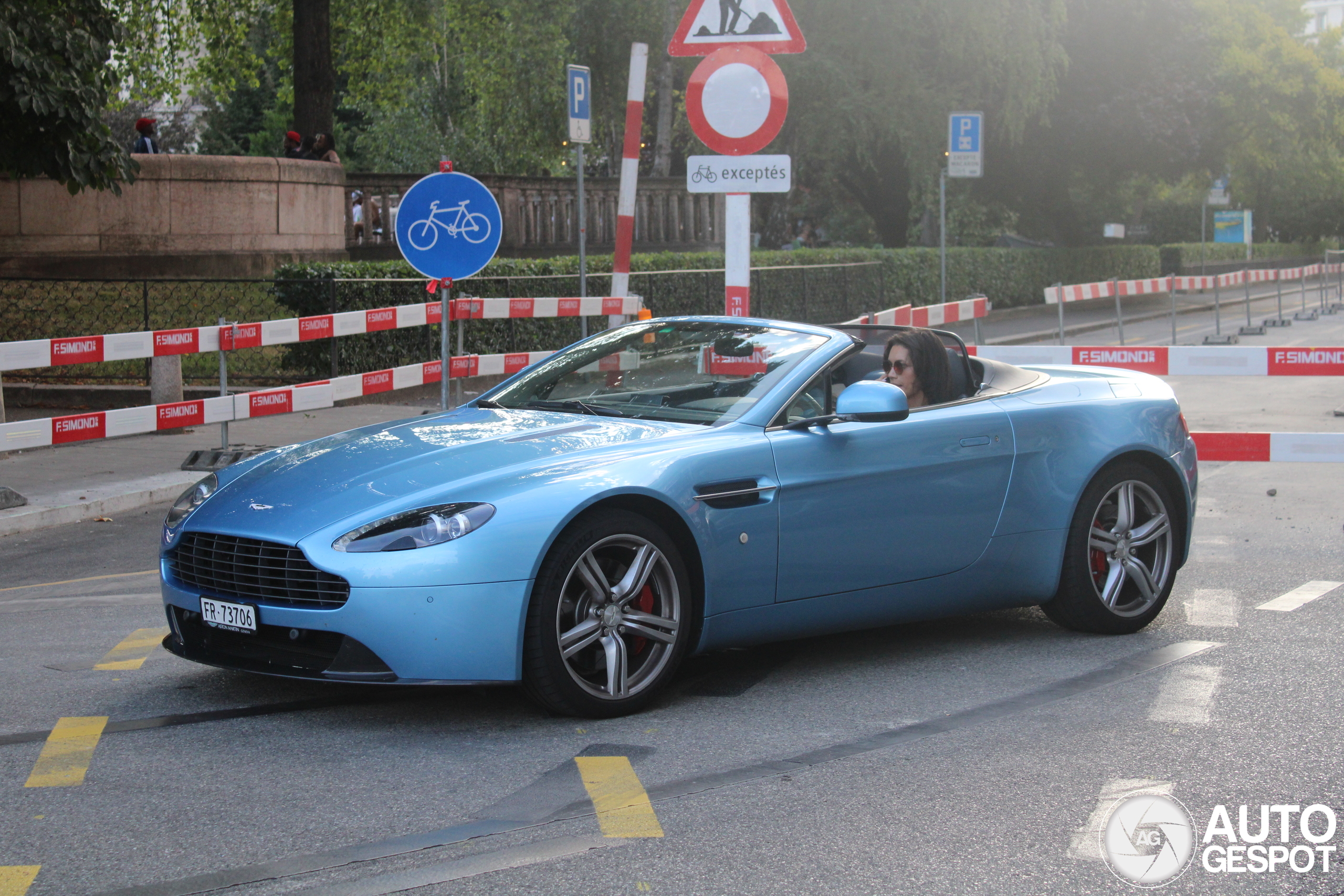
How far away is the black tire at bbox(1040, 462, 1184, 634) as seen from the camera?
593cm

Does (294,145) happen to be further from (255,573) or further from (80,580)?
(255,573)

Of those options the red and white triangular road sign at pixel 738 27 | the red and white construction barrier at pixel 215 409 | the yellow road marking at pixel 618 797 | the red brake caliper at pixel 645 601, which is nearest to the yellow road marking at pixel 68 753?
the yellow road marking at pixel 618 797

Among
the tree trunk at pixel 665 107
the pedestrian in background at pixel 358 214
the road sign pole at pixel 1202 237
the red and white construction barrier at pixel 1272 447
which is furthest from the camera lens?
the road sign pole at pixel 1202 237

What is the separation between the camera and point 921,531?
5.46 m

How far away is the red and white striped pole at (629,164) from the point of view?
1175 cm

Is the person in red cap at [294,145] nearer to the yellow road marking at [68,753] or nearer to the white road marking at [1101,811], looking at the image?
the yellow road marking at [68,753]

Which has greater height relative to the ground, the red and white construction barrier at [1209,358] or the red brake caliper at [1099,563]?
the red and white construction barrier at [1209,358]

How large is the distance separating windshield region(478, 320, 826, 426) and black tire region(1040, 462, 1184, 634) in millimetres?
1325

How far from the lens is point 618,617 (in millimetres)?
4688

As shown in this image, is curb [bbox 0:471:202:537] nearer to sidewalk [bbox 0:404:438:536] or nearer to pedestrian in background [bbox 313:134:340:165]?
sidewalk [bbox 0:404:438:536]

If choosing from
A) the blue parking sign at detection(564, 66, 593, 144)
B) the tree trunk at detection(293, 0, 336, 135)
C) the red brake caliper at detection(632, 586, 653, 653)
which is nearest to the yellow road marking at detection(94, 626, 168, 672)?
the red brake caliper at detection(632, 586, 653, 653)

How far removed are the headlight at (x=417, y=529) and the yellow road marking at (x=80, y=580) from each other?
11.5ft

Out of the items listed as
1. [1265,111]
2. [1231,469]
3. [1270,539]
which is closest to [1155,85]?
[1265,111]

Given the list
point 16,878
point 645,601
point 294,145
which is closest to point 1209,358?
point 645,601
